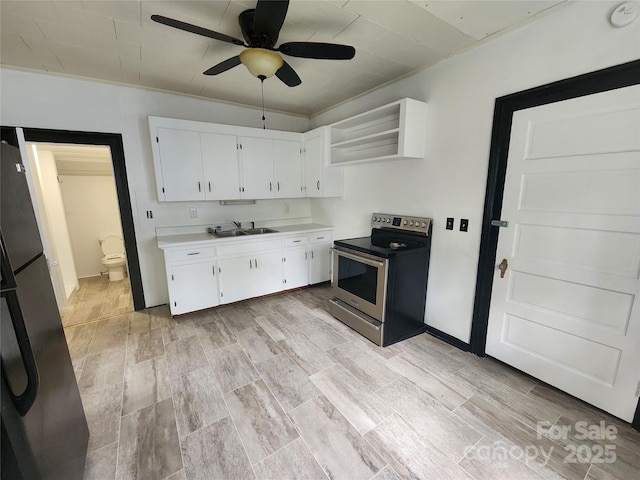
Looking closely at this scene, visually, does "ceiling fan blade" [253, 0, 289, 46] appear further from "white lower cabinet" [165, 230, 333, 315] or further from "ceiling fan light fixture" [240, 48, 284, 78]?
"white lower cabinet" [165, 230, 333, 315]

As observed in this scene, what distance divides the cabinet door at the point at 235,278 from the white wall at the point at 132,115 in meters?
0.77

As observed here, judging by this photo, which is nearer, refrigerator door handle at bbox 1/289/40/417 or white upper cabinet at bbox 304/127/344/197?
refrigerator door handle at bbox 1/289/40/417

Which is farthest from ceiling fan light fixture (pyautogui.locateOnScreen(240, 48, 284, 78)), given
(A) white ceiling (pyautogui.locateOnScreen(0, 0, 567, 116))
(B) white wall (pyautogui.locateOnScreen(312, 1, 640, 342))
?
(B) white wall (pyautogui.locateOnScreen(312, 1, 640, 342))

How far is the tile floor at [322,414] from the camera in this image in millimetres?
1372

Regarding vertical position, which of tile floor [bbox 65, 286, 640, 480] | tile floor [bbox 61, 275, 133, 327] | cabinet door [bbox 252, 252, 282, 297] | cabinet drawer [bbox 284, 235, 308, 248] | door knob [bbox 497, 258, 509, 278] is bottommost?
tile floor [bbox 65, 286, 640, 480]

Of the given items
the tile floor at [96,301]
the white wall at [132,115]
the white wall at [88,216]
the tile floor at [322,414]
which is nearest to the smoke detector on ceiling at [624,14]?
the tile floor at [322,414]

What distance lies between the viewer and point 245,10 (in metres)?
1.66

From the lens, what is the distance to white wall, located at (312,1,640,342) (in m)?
1.55

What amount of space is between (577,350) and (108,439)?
299 centimetres

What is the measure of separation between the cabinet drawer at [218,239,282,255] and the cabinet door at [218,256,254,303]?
88 mm

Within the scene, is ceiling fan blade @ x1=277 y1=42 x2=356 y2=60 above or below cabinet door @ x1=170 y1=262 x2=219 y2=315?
above

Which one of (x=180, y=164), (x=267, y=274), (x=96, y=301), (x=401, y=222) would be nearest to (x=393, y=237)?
(x=401, y=222)

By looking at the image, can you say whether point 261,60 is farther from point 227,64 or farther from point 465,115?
point 465,115

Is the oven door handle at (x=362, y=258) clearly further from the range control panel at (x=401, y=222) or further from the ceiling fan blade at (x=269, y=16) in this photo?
the ceiling fan blade at (x=269, y=16)
